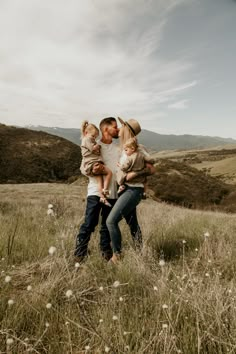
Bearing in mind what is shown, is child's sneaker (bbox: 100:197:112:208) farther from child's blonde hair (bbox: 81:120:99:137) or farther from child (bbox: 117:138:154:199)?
child's blonde hair (bbox: 81:120:99:137)

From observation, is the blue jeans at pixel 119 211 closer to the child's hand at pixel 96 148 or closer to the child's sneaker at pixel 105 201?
the child's sneaker at pixel 105 201

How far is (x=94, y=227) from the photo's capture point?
4449 mm

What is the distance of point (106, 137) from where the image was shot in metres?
4.48

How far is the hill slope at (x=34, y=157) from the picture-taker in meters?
22.0

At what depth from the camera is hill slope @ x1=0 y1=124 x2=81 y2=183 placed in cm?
2195

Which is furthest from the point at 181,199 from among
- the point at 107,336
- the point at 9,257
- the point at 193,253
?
the point at 107,336

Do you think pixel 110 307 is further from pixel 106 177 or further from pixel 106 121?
pixel 106 121

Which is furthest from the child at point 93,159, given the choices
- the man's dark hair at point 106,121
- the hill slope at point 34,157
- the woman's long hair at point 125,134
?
the hill slope at point 34,157

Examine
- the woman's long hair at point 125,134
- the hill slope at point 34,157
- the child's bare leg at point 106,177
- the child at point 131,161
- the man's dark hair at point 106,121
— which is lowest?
the hill slope at point 34,157

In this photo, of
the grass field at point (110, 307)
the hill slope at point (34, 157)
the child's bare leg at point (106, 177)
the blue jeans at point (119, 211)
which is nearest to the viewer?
the grass field at point (110, 307)

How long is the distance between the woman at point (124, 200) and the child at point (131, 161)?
0.06 meters

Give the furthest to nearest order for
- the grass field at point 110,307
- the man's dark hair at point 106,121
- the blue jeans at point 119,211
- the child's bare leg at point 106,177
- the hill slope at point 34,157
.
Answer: the hill slope at point 34,157 → the man's dark hair at point 106,121 → the child's bare leg at point 106,177 → the blue jeans at point 119,211 → the grass field at point 110,307

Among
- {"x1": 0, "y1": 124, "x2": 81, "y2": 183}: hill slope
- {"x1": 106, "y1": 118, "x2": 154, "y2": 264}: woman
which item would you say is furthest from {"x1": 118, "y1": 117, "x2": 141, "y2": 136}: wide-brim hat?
{"x1": 0, "y1": 124, "x2": 81, "y2": 183}: hill slope

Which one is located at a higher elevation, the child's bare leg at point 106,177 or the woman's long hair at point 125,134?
the woman's long hair at point 125,134
